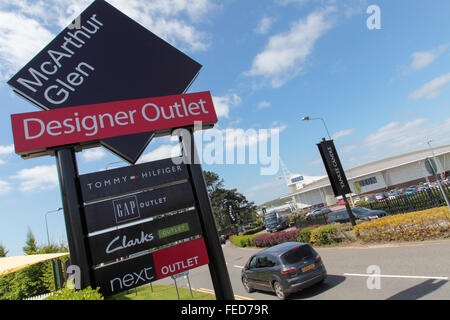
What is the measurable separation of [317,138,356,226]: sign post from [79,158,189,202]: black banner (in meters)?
14.9

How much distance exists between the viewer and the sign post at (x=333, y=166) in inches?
672

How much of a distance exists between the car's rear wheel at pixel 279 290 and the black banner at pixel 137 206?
5.66 meters

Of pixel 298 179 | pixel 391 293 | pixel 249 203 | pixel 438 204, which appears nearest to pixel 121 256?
pixel 391 293

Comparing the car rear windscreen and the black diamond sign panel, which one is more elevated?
the black diamond sign panel

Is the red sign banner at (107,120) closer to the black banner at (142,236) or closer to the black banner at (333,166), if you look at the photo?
the black banner at (142,236)

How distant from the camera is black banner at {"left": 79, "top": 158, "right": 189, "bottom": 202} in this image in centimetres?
404

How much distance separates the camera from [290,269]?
7.99 metres

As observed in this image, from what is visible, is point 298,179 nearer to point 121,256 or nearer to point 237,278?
point 237,278

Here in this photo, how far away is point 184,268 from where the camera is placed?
405 cm

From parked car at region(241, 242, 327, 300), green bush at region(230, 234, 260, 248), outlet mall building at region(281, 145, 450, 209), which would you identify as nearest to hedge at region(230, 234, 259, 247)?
green bush at region(230, 234, 260, 248)

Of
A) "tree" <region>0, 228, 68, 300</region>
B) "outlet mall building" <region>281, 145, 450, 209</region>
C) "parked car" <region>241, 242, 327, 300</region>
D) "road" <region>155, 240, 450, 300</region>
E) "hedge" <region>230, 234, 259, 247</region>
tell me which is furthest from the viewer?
"outlet mall building" <region>281, 145, 450, 209</region>

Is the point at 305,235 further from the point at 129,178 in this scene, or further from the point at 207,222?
the point at 129,178

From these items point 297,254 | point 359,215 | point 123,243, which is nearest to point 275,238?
point 359,215

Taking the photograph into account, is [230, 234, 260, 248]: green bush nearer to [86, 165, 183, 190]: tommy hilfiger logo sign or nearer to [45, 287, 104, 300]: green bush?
[86, 165, 183, 190]: tommy hilfiger logo sign
